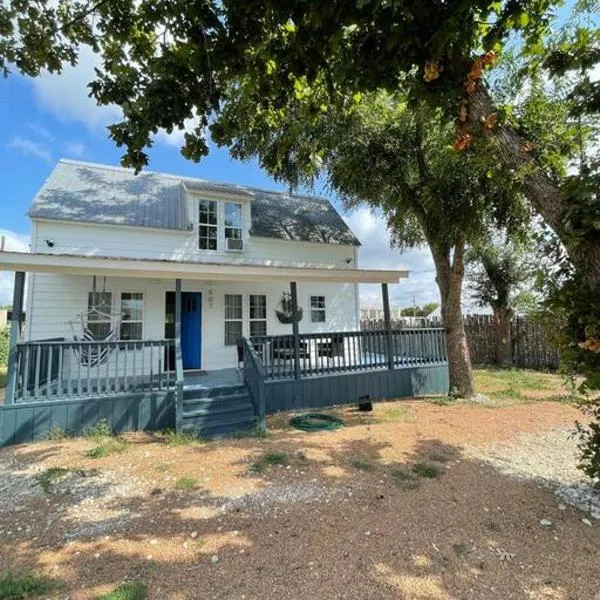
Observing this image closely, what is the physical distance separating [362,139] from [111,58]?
546 cm

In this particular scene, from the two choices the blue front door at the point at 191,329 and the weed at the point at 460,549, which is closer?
the weed at the point at 460,549

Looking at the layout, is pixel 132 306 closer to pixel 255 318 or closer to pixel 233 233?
pixel 255 318

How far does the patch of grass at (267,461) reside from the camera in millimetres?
4902

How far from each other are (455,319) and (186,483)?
718cm

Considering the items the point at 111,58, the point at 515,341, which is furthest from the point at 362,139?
the point at 515,341

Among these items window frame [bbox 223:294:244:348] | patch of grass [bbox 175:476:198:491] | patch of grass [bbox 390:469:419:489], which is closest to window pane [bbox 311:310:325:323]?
window frame [bbox 223:294:244:348]

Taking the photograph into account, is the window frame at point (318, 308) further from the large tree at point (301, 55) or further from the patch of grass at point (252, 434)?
the large tree at point (301, 55)

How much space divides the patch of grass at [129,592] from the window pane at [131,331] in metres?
7.86

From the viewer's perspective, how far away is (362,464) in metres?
4.98

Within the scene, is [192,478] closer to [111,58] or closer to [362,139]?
[111,58]

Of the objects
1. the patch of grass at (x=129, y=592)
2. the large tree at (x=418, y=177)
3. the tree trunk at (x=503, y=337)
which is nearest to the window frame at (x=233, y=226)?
the large tree at (x=418, y=177)

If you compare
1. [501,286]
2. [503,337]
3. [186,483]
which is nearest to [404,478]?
[186,483]

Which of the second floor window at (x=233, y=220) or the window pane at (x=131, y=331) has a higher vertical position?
the second floor window at (x=233, y=220)

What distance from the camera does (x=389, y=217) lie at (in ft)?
33.7
